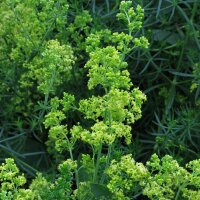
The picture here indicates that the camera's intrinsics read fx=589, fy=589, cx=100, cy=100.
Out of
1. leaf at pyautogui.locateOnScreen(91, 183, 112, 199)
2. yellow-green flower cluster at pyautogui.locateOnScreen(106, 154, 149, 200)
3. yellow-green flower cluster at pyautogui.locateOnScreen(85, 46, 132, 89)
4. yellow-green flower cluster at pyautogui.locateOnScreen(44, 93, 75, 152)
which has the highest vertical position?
yellow-green flower cluster at pyautogui.locateOnScreen(85, 46, 132, 89)

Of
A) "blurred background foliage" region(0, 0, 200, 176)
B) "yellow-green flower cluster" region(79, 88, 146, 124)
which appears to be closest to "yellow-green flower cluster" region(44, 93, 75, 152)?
"yellow-green flower cluster" region(79, 88, 146, 124)

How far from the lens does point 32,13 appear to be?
2119mm

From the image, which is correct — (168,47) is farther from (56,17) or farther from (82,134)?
(82,134)

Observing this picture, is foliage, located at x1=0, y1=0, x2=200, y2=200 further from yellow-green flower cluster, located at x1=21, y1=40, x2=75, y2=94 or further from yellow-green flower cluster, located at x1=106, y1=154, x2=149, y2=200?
yellow-green flower cluster, located at x1=106, y1=154, x2=149, y2=200

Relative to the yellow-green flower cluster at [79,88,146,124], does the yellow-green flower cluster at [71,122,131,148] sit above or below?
below

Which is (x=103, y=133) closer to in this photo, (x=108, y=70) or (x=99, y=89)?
(x=108, y=70)

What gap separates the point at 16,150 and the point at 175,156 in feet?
2.08

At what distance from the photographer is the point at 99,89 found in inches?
89.4

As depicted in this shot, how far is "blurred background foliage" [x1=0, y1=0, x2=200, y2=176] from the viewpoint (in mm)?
2125

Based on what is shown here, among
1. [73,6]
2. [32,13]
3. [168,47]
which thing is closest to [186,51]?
[168,47]

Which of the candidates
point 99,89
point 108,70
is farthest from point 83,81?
point 108,70

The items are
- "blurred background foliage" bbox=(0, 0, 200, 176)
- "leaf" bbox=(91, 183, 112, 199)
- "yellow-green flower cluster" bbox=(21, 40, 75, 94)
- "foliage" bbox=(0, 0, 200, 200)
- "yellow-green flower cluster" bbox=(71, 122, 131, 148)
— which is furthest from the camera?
"blurred background foliage" bbox=(0, 0, 200, 176)

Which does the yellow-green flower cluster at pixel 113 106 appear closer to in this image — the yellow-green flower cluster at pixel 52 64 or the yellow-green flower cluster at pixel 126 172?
the yellow-green flower cluster at pixel 126 172

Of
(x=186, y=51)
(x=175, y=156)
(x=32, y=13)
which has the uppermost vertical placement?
(x=32, y=13)
